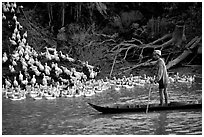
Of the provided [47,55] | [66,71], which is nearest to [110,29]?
[47,55]

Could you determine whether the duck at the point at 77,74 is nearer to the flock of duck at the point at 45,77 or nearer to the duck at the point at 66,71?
the flock of duck at the point at 45,77

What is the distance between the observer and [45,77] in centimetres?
1471

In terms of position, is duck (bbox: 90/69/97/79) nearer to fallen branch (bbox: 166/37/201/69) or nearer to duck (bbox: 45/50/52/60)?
duck (bbox: 45/50/52/60)

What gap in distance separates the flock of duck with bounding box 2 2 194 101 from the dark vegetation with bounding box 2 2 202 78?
2.96 feet

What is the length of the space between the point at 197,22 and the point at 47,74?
667 centimetres

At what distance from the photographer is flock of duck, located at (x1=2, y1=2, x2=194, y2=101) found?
13.6m

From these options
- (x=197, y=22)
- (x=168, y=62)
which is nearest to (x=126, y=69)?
(x=168, y=62)

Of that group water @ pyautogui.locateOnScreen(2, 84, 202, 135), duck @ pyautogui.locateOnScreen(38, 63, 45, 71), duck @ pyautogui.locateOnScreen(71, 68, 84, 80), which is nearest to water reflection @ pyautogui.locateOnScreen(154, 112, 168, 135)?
water @ pyautogui.locateOnScreen(2, 84, 202, 135)

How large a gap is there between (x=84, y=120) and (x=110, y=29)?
12.9m

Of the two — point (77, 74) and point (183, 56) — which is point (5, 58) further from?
point (183, 56)

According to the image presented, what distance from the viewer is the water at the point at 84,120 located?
8.05 metres

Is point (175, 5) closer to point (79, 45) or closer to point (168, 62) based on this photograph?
point (168, 62)

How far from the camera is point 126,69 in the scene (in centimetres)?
1811

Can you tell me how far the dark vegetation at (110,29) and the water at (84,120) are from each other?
5.60m
